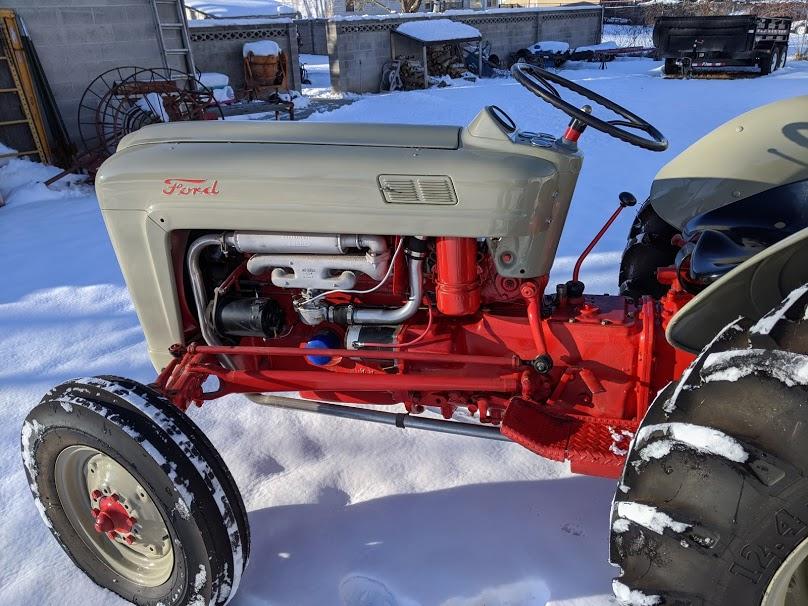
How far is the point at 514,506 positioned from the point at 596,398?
1.60 feet

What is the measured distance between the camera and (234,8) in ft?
62.5

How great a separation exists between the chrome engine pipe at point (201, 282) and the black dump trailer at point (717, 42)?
1294 centimetres

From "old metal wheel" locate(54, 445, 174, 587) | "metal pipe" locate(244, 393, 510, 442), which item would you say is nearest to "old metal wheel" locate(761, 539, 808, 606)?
"metal pipe" locate(244, 393, 510, 442)

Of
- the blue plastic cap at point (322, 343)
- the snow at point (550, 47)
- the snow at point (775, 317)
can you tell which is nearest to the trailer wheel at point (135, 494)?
the blue plastic cap at point (322, 343)

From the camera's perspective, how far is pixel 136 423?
1746mm

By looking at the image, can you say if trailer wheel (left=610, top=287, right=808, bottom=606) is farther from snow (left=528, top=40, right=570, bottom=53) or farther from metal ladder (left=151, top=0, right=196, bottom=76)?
snow (left=528, top=40, right=570, bottom=53)

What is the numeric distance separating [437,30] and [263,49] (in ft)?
13.9

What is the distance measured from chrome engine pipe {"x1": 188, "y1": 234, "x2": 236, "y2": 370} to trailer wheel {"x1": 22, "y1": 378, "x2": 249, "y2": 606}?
1.25 ft

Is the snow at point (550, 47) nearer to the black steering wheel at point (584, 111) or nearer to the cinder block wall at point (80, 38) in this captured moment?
the cinder block wall at point (80, 38)

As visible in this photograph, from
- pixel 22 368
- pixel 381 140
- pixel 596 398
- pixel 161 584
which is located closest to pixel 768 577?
pixel 596 398

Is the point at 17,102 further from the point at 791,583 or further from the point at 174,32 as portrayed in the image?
the point at 791,583

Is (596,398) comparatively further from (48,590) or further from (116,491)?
(48,590)

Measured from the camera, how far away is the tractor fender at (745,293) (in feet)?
4.85

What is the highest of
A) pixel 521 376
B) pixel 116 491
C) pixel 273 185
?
pixel 273 185
